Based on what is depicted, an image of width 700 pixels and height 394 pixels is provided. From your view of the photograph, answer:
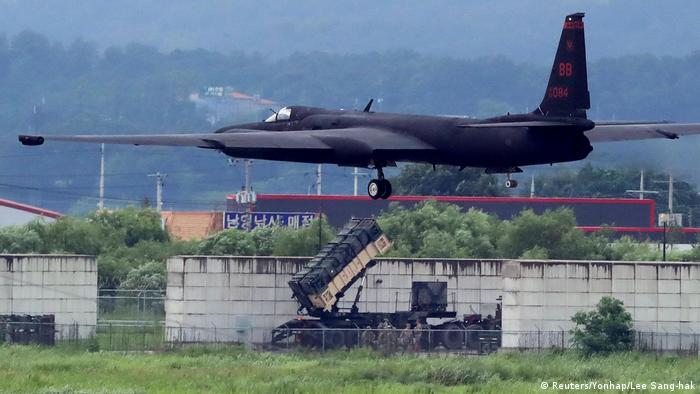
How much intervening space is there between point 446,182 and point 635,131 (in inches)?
3351

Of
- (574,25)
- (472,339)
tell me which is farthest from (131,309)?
(574,25)

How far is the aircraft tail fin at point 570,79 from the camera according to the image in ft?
166

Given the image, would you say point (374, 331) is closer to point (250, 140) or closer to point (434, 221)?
point (250, 140)

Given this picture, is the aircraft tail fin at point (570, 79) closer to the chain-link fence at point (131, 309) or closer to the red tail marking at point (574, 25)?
the red tail marking at point (574, 25)

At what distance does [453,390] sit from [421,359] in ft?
26.9

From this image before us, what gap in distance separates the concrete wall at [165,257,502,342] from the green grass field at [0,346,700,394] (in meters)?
8.22

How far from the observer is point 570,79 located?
50844mm

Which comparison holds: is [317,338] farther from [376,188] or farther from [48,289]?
[376,188]

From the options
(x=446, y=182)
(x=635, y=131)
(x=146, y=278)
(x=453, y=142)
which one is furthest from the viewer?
(x=446, y=182)

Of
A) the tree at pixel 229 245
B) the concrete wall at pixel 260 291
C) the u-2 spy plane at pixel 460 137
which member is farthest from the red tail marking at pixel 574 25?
the tree at pixel 229 245

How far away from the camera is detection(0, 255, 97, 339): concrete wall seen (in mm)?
65562

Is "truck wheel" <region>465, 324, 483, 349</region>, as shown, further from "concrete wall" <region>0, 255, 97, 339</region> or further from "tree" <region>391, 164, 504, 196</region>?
"tree" <region>391, 164, 504, 196</region>

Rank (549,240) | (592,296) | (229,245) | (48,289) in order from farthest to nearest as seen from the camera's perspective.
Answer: (229,245)
(549,240)
(48,289)
(592,296)

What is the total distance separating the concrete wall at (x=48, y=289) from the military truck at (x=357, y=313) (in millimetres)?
7564
